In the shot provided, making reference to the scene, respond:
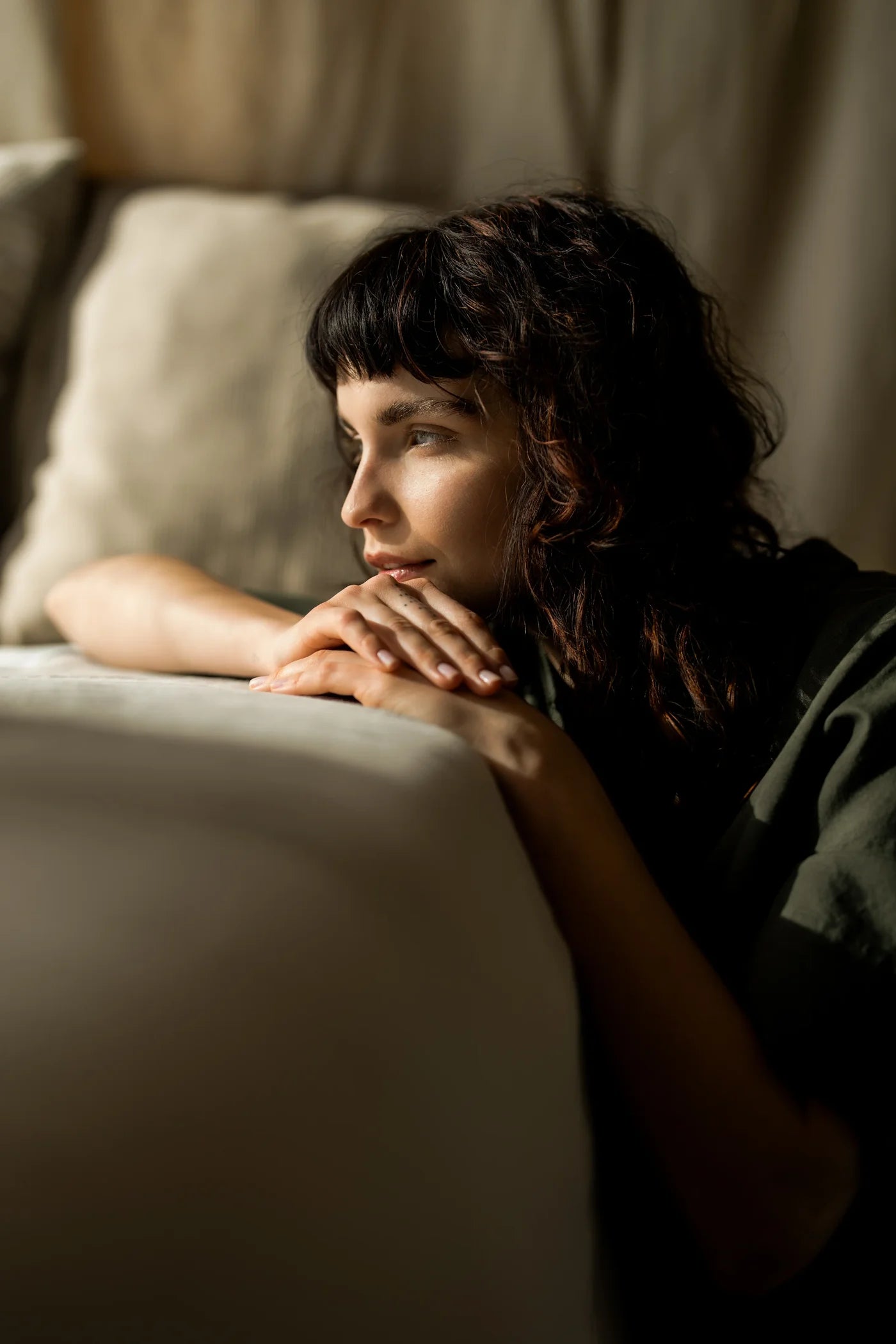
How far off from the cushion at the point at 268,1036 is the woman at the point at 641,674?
0.09m

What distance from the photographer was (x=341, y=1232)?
26 cm

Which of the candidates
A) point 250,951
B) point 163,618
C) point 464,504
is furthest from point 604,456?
point 250,951

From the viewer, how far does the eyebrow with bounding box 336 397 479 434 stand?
2.23 ft

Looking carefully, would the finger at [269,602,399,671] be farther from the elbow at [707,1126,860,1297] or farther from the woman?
the elbow at [707,1126,860,1297]

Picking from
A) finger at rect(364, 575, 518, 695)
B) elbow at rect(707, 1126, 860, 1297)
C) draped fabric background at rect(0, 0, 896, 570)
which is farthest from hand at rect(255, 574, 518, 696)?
draped fabric background at rect(0, 0, 896, 570)

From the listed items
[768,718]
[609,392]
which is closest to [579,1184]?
[768,718]

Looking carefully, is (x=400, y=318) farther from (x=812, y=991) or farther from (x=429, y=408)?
(x=812, y=991)

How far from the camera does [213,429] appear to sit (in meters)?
0.99

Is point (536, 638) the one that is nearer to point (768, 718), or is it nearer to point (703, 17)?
point (768, 718)

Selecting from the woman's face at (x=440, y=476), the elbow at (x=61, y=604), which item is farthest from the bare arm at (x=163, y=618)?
the woman's face at (x=440, y=476)

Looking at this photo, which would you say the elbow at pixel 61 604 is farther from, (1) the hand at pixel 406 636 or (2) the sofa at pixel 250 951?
(1) the hand at pixel 406 636

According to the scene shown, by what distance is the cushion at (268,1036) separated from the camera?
0.23 meters

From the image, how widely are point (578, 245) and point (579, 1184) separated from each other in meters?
0.60

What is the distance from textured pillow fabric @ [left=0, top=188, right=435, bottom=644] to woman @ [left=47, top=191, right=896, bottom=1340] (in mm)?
121
